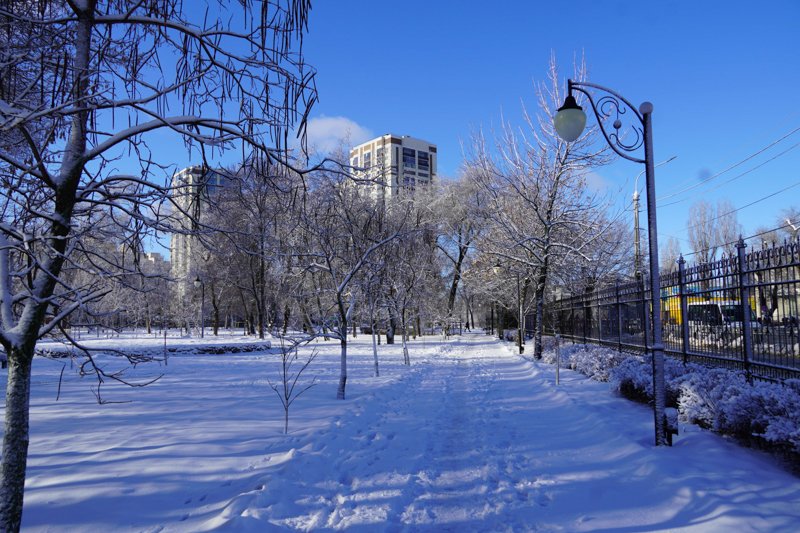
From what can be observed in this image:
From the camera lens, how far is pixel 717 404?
6238mm

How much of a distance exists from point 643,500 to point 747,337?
4.19 metres

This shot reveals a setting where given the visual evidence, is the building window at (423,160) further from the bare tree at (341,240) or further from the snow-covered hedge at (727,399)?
the snow-covered hedge at (727,399)

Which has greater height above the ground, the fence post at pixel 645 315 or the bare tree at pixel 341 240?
the bare tree at pixel 341 240

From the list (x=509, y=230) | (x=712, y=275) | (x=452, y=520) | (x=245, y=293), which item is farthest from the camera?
(x=245, y=293)

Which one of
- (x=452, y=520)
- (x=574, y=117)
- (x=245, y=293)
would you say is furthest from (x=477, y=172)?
(x=245, y=293)

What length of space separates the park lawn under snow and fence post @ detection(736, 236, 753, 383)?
1.67 meters

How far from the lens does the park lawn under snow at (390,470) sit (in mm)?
4340

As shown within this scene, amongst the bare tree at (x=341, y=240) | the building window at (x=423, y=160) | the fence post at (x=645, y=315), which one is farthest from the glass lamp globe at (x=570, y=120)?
the building window at (x=423, y=160)

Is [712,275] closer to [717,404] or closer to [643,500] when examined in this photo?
[717,404]

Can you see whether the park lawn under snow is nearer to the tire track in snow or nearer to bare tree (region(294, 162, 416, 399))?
the tire track in snow

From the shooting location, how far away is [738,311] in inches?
313

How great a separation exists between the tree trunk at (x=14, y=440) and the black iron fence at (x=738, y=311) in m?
8.24

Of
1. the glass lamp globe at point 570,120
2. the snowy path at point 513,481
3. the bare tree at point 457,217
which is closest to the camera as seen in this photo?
the snowy path at point 513,481

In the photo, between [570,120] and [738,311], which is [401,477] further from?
[738,311]
